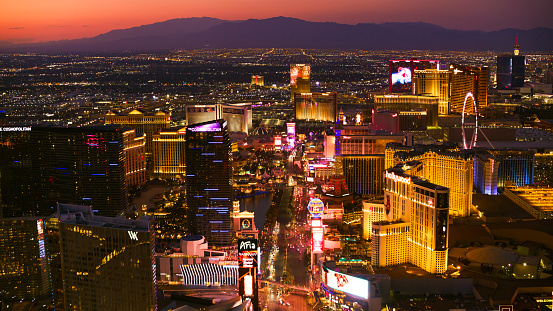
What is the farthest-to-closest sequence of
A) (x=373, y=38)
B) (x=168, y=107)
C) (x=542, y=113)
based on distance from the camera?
(x=373, y=38)
(x=168, y=107)
(x=542, y=113)

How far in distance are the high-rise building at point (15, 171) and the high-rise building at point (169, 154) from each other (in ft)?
53.8

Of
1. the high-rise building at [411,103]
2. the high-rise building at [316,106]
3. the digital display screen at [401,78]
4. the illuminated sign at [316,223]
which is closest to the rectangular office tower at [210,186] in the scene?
the illuminated sign at [316,223]

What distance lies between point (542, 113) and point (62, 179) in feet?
186

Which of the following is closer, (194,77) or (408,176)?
(408,176)

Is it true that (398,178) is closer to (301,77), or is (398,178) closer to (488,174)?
(488,174)

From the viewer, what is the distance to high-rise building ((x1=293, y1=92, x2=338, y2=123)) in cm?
7994

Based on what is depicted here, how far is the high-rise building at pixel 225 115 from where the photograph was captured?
223 feet

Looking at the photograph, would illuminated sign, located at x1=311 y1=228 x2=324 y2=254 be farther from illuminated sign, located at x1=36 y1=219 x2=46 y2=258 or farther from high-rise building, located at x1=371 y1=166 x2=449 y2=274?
illuminated sign, located at x1=36 y1=219 x2=46 y2=258

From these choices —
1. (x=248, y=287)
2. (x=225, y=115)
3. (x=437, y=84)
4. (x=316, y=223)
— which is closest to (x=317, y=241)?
(x=316, y=223)

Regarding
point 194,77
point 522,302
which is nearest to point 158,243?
point 522,302

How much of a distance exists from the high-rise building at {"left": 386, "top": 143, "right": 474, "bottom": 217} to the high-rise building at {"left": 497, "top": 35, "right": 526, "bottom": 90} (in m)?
56.0

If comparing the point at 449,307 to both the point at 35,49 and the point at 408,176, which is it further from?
the point at 35,49

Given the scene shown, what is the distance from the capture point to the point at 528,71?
10906 centimetres

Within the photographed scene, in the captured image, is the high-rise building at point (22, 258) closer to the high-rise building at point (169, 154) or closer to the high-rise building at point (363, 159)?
the high-rise building at point (363, 159)
